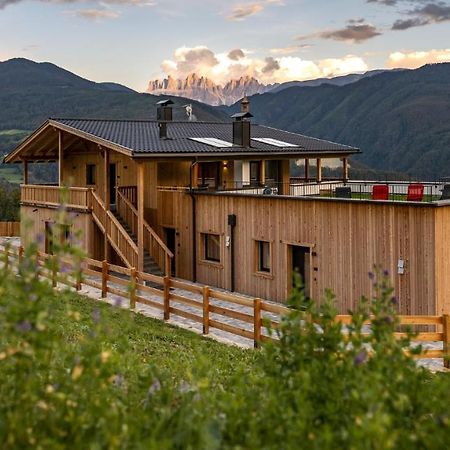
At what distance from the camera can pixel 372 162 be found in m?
142

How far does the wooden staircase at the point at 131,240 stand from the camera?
21328mm

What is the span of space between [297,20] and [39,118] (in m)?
127

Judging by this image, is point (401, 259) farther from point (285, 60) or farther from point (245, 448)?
point (285, 60)

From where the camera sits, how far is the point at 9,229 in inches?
1435

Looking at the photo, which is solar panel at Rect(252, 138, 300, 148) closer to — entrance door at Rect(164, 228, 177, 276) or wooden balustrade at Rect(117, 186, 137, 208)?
wooden balustrade at Rect(117, 186, 137, 208)

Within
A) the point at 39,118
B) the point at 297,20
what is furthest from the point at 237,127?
the point at 39,118

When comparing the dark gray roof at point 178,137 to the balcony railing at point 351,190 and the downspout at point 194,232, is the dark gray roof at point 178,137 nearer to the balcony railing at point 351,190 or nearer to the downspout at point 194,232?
the downspout at point 194,232

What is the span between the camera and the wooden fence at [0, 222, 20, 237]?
3622 cm

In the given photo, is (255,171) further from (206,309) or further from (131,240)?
(206,309)

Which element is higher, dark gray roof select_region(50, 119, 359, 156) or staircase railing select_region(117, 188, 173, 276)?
dark gray roof select_region(50, 119, 359, 156)

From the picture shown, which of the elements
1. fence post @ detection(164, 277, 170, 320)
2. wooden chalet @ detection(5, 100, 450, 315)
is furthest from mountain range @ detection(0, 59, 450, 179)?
fence post @ detection(164, 277, 170, 320)

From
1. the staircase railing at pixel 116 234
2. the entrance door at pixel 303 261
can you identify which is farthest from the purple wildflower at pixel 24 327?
the staircase railing at pixel 116 234

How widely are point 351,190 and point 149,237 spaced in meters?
9.07

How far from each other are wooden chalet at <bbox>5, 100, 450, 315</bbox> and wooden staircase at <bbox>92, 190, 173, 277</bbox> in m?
0.04
